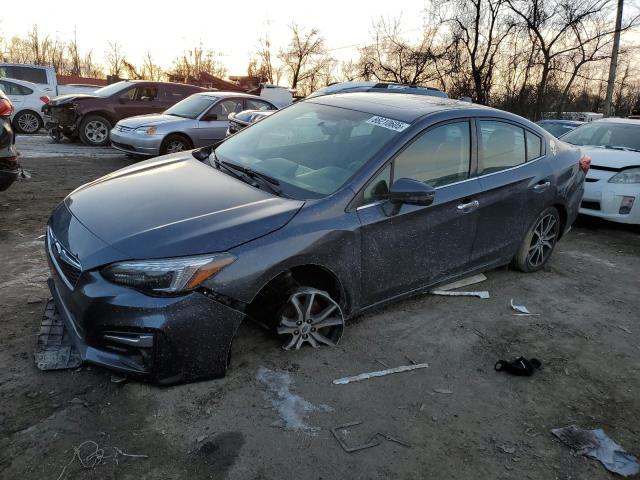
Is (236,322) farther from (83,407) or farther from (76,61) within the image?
(76,61)

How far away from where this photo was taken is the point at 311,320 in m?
3.32

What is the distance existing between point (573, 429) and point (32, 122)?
1533cm

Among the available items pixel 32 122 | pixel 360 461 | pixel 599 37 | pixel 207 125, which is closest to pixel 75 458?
pixel 360 461

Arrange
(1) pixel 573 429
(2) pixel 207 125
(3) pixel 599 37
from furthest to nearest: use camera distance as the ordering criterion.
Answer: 1. (3) pixel 599 37
2. (2) pixel 207 125
3. (1) pixel 573 429

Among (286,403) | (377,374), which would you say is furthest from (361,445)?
(377,374)

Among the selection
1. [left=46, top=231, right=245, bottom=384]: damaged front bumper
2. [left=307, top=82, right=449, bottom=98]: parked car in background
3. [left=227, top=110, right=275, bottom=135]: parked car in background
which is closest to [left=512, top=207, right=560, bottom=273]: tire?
[left=46, top=231, right=245, bottom=384]: damaged front bumper

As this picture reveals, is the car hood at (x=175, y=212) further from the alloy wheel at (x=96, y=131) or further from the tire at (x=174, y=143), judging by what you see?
the alloy wheel at (x=96, y=131)

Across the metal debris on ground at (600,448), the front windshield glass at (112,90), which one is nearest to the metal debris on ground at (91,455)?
the metal debris on ground at (600,448)

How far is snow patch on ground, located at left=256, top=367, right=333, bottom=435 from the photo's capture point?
8.84 ft

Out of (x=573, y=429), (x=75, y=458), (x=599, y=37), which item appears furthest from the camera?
(x=599, y=37)

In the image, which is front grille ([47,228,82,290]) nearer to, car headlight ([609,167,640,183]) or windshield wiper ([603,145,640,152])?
car headlight ([609,167,640,183])

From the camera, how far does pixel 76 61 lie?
52656 millimetres

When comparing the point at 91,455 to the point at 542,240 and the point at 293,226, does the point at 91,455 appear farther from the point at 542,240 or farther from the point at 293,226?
the point at 542,240

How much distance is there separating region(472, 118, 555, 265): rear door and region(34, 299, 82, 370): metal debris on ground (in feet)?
9.90
